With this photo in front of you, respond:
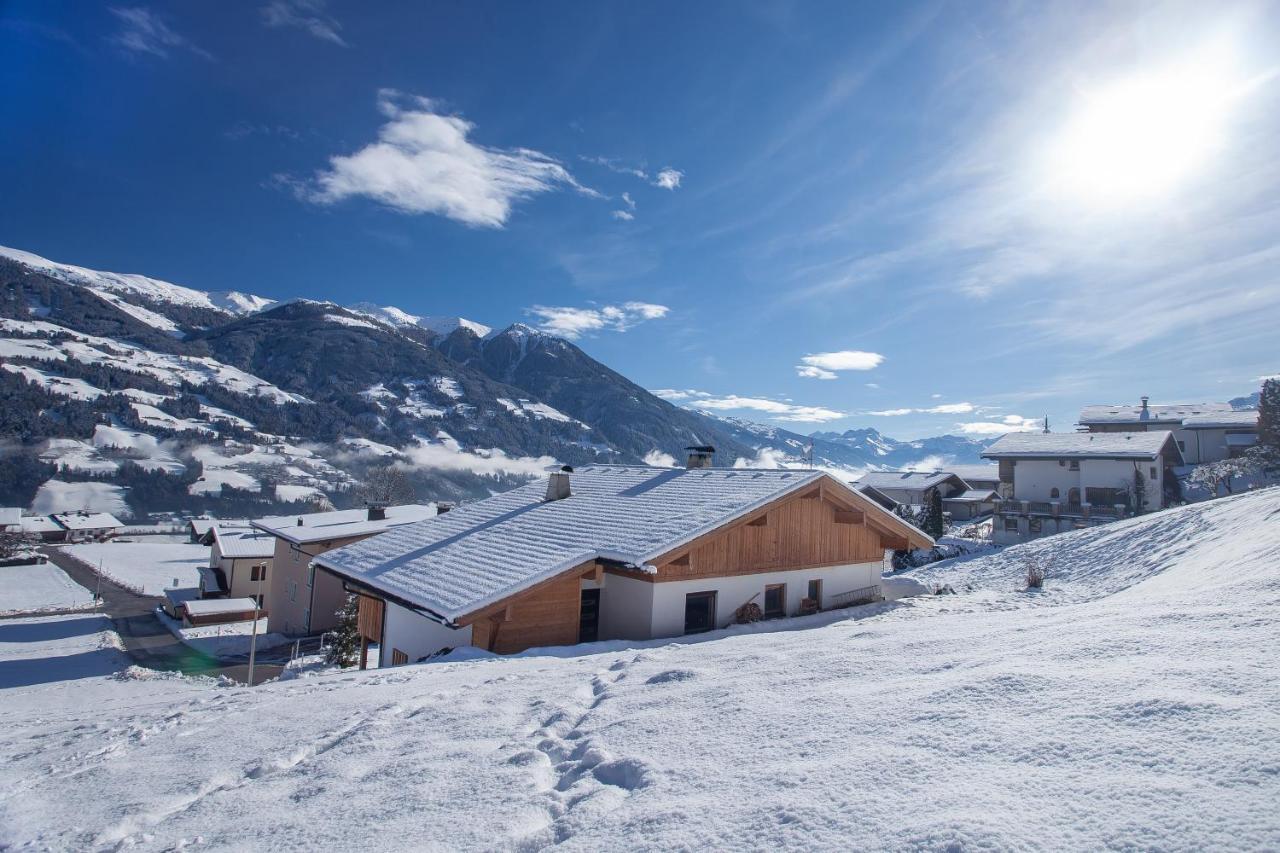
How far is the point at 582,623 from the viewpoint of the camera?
13703mm

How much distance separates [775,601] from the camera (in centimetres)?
1580

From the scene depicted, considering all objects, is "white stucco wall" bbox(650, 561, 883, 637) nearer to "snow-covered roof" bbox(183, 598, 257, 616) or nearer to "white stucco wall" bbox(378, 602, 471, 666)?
"white stucco wall" bbox(378, 602, 471, 666)

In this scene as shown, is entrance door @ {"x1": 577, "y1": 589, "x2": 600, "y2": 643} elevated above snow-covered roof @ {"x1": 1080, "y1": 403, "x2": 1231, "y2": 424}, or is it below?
below

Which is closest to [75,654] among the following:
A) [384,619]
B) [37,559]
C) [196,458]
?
[384,619]

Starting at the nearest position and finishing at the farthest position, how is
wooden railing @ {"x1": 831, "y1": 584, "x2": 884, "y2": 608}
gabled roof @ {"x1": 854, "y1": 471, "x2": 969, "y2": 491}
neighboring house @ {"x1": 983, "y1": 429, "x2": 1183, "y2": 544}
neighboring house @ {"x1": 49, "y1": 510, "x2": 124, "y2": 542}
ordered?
wooden railing @ {"x1": 831, "y1": 584, "x2": 884, "y2": 608} < neighboring house @ {"x1": 983, "y1": 429, "x2": 1183, "y2": 544} < gabled roof @ {"x1": 854, "y1": 471, "x2": 969, "y2": 491} < neighboring house @ {"x1": 49, "y1": 510, "x2": 124, "y2": 542}

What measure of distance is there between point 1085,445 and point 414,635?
1675 inches

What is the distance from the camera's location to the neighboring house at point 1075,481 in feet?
119

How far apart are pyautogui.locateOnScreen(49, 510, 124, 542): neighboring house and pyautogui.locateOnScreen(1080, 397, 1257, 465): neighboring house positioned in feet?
416

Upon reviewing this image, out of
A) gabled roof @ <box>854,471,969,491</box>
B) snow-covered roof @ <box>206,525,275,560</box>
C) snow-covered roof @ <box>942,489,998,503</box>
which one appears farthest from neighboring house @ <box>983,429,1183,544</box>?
snow-covered roof @ <box>206,525,275,560</box>

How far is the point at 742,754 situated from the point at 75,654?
41285 millimetres

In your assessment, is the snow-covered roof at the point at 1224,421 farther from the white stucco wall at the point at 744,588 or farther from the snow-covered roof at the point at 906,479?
the white stucco wall at the point at 744,588

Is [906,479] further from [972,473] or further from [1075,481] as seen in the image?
[1075,481]

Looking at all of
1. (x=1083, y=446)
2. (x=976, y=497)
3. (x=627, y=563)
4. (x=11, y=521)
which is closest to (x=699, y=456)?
(x=627, y=563)

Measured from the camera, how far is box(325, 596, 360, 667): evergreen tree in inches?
875
